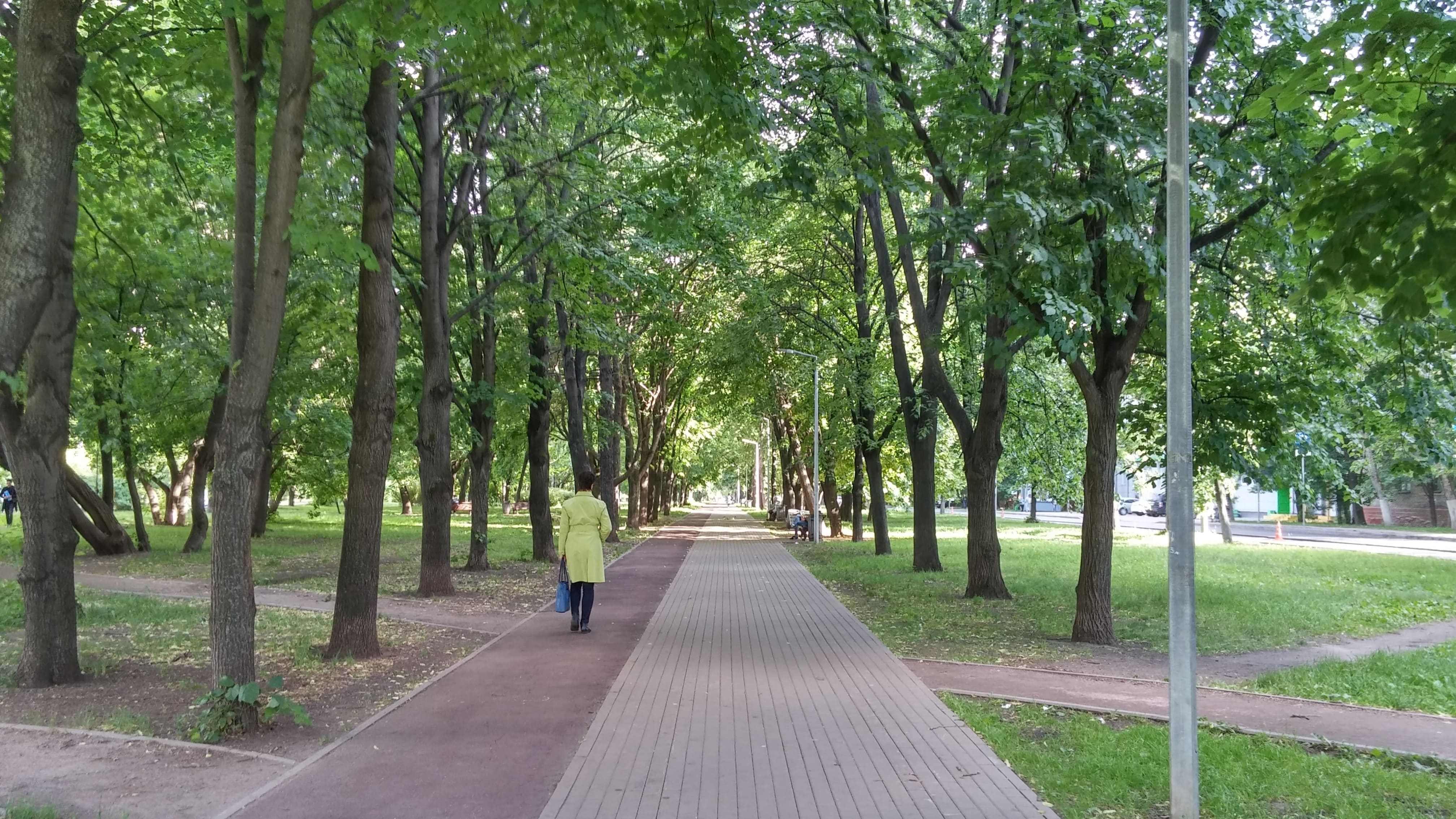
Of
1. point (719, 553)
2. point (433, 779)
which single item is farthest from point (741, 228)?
point (433, 779)

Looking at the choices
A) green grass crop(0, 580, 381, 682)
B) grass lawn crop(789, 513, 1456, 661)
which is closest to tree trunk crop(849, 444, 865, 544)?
grass lawn crop(789, 513, 1456, 661)

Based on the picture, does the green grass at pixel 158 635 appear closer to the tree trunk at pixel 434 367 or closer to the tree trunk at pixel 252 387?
the tree trunk at pixel 252 387

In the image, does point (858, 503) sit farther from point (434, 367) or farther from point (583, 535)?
point (583, 535)

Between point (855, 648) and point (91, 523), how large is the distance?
18.7 m

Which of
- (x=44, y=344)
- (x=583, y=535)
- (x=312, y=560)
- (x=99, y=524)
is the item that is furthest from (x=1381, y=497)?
(x=44, y=344)

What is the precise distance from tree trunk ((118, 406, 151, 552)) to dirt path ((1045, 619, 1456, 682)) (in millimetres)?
21325

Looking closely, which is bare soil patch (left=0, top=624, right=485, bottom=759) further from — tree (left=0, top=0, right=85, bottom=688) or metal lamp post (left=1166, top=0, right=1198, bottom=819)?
metal lamp post (left=1166, top=0, right=1198, bottom=819)

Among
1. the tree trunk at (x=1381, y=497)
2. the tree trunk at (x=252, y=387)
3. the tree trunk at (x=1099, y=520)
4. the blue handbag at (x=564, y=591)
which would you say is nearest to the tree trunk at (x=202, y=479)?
the blue handbag at (x=564, y=591)

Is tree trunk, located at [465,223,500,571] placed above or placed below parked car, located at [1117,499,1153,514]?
above

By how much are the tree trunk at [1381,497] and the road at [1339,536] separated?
2.15 m

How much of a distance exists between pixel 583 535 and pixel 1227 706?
661cm

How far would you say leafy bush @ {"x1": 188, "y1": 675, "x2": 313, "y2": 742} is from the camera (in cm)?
615

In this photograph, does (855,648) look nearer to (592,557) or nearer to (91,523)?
(592,557)

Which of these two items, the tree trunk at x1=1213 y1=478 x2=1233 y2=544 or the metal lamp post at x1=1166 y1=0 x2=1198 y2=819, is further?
the tree trunk at x1=1213 y1=478 x2=1233 y2=544
